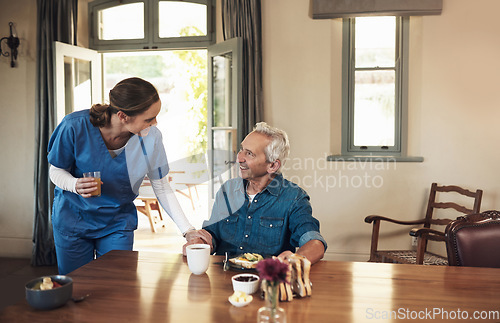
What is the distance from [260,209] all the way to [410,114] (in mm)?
2604

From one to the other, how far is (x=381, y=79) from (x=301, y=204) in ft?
8.59

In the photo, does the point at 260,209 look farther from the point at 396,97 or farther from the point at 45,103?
the point at 45,103

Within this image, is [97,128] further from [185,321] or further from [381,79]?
[381,79]

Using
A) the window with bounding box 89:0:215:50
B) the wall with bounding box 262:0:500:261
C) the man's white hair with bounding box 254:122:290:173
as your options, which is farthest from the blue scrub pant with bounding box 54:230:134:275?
the window with bounding box 89:0:215:50

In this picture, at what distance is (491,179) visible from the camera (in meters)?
3.99

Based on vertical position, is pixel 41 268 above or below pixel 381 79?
below

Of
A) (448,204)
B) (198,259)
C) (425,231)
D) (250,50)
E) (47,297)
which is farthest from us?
(250,50)

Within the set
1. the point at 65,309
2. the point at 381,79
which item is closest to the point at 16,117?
the point at 381,79

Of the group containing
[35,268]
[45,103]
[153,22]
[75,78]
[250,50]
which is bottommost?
[35,268]

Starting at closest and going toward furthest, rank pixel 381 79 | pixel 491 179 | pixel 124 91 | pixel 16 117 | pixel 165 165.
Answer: pixel 124 91 → pixel 165 165 → pixel 491 179 → pixel 381 79 → pixel 16 117

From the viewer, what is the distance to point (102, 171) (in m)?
2.17

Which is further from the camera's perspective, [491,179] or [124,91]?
[491,179]

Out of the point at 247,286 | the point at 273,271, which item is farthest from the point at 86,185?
the point at 273,271

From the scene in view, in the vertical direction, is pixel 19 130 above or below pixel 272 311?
above
